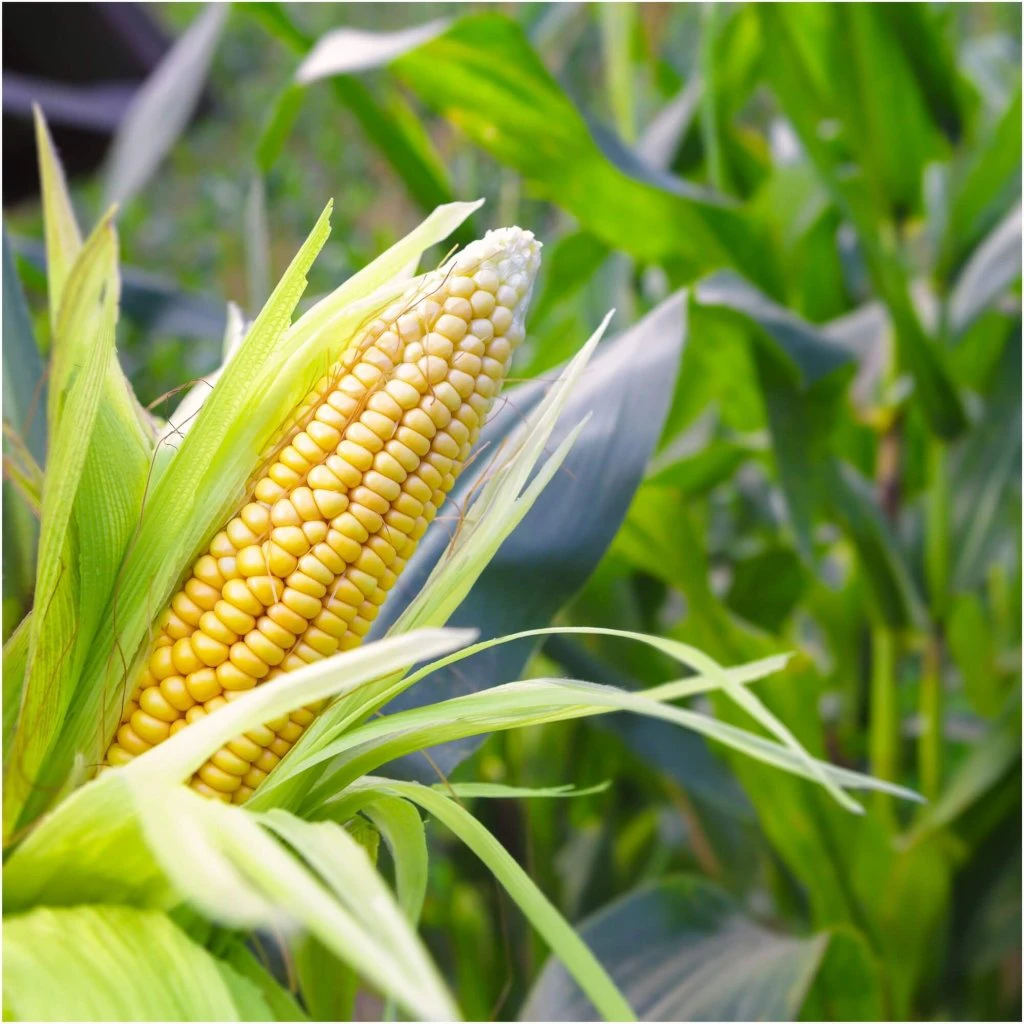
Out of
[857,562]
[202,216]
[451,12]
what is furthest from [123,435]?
[202,216]

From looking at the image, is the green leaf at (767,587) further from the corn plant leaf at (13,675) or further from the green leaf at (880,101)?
the corn plant leaf at (13,675)

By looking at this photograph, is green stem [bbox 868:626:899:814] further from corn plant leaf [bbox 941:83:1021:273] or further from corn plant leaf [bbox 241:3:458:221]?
corn plant leaf [bbox 241:3:458:221]

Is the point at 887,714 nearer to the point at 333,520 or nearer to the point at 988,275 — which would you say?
the point at 988,275

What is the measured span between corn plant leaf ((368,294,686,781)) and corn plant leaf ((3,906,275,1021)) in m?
0.13

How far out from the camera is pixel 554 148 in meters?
0.67

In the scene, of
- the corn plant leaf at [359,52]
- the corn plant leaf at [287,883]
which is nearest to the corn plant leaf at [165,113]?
the corn plant leaf at [359,52]

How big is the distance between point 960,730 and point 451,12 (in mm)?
1951

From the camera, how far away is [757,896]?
38.8 inches

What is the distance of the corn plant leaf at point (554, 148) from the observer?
640 mm

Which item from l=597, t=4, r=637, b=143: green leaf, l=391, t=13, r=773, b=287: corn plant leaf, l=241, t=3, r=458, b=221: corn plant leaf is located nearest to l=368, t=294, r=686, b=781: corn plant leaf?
l=391, t=13, r=773, b=287: corn plant leaf

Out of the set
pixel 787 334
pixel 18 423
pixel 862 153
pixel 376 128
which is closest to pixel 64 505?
pixel 18 423

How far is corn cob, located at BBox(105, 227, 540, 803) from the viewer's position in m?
0.30

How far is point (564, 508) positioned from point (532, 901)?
0.20m

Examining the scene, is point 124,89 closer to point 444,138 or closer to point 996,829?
point 444,138
